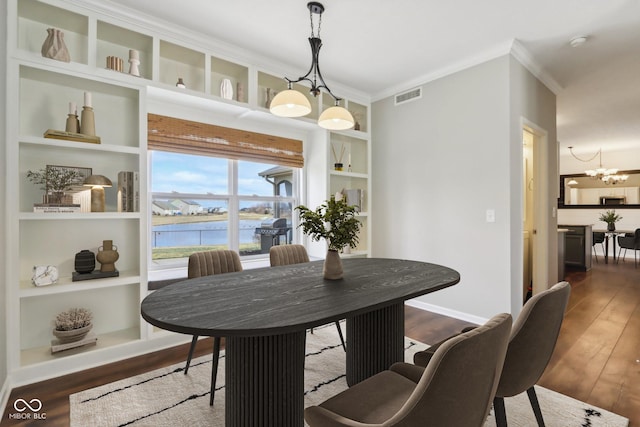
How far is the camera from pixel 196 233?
11.4ft

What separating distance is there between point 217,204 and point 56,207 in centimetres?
151

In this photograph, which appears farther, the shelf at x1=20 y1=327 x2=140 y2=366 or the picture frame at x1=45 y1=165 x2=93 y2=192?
the picture frame at x1=45 y1=165 x2=93 y2=192

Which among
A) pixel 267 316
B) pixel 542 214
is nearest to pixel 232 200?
pixel 267 316

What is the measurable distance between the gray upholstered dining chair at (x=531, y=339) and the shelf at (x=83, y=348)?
259cm

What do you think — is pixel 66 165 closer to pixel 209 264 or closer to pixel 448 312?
pixel 209 264

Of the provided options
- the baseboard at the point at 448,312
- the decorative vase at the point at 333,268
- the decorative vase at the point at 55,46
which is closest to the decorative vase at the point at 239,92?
the decorative vase at the point at 55,46

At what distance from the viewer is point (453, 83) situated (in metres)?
3.52

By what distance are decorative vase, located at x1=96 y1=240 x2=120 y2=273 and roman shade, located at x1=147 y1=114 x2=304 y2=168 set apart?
0.97 meters

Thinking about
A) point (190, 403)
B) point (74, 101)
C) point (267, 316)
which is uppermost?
point (74, 101)

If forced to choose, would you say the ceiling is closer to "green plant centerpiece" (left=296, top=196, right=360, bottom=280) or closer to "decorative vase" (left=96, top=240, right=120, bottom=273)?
"green plant centerpiece" (left=296, top=196, right=360, bottom=280)

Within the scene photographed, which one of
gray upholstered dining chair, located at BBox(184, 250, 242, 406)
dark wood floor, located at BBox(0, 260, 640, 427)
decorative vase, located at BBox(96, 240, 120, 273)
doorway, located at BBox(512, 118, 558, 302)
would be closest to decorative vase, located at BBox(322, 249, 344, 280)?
gray upholstered dining chair, located at BBox(184, 250, 242, 406)

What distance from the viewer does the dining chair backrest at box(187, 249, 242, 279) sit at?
2.24 meters

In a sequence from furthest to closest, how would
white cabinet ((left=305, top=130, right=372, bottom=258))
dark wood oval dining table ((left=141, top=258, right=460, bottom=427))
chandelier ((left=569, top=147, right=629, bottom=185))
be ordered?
chandelier ((left=569, top=147, right=629, bottom=185)) → white cabinet ((left=305, top=130, right=372, bottom=258)) → dark wood oval dining table ((left=141, top=258, right=460, bottom=427))

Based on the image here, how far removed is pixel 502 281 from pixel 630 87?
10.7 feet
